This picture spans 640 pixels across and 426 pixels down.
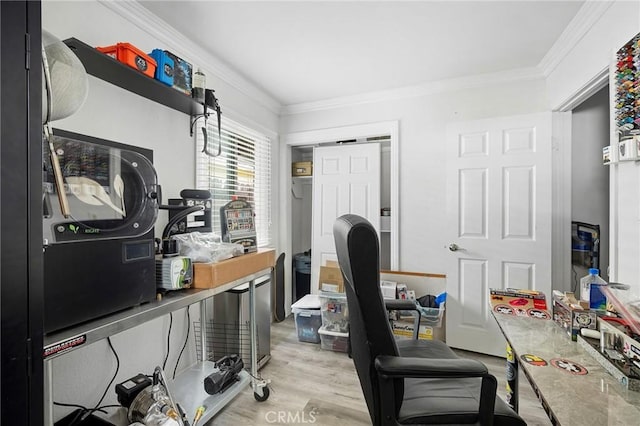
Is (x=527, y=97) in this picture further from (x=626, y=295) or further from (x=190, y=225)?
(x=190, y=225)

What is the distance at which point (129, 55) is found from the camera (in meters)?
1.42

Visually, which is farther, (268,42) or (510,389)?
(268,42)

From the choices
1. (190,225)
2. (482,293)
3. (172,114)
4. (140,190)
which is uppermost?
(172,114)

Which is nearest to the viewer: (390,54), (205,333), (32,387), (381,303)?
(32,387)

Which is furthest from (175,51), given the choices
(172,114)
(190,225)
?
(190,225)

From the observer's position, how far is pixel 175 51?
2.01m

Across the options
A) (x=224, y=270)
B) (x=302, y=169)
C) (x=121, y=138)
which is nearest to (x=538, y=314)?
(x=224, y=270)

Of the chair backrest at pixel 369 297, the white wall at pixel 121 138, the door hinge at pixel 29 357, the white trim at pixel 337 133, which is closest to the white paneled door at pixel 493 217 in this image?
the white trim at pixel 337 133

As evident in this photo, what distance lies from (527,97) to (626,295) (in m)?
1.98

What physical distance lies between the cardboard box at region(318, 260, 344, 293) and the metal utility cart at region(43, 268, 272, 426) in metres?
1.31

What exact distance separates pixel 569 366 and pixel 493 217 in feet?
5.58

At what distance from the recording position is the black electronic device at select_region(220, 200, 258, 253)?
177 cm

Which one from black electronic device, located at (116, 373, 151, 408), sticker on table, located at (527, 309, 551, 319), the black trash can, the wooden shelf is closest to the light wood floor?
black electronic device, located at (116, 373, 151, 408)

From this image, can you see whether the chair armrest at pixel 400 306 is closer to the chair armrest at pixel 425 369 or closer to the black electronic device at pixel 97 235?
the chair armrest at pixel 425 369
